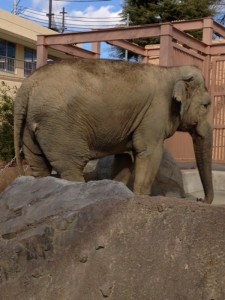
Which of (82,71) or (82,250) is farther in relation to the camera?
(82,71)

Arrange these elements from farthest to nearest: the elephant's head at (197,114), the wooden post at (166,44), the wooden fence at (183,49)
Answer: the wooden fence at (183,49) → the wooden post at (166,44) → the elephant's head at (197,114)

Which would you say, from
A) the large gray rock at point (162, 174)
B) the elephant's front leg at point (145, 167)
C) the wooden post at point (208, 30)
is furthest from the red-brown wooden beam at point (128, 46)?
the elephant's front leg at point (145, 167)

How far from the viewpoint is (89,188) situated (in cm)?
364

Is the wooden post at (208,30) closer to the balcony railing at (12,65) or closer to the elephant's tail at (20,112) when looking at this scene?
the elephant's tail at (20,112)

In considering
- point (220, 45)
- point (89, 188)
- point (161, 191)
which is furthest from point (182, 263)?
point (220, 45)

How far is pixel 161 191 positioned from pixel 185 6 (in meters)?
27.1

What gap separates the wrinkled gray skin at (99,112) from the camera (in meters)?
5.24

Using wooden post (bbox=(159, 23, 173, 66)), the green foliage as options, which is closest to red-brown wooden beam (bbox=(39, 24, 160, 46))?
wooden post (bbox=(159, 23, 173, 66))

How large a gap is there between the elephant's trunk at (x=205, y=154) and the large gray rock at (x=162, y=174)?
63 centimetres

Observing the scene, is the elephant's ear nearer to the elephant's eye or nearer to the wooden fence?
the elephant's eye

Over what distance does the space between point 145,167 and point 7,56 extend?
24478mm

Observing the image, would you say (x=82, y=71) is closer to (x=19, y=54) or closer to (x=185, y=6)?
(x=19, y=54)

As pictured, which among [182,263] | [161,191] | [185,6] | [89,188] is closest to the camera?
[182,263]

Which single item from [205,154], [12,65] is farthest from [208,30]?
[12,65]
